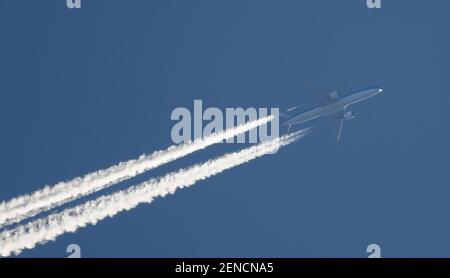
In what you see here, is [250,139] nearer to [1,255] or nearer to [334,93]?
[334,93]

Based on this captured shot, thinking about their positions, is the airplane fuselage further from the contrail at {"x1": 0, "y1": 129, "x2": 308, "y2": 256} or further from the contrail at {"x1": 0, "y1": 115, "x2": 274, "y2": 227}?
the contrail at {"x1": 0, "y1": 115, "x2": 274, "y2": 227}

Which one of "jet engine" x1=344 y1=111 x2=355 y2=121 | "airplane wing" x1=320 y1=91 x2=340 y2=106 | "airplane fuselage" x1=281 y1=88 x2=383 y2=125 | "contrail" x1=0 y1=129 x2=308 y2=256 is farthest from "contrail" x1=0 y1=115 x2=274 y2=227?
"jet engine" x1=344 y1=111 x2=355 y2=121

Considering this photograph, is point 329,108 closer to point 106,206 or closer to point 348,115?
point 348,115

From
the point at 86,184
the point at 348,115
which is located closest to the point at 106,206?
the point at 86,184

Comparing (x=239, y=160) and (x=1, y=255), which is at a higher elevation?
(x=239, y=160)
